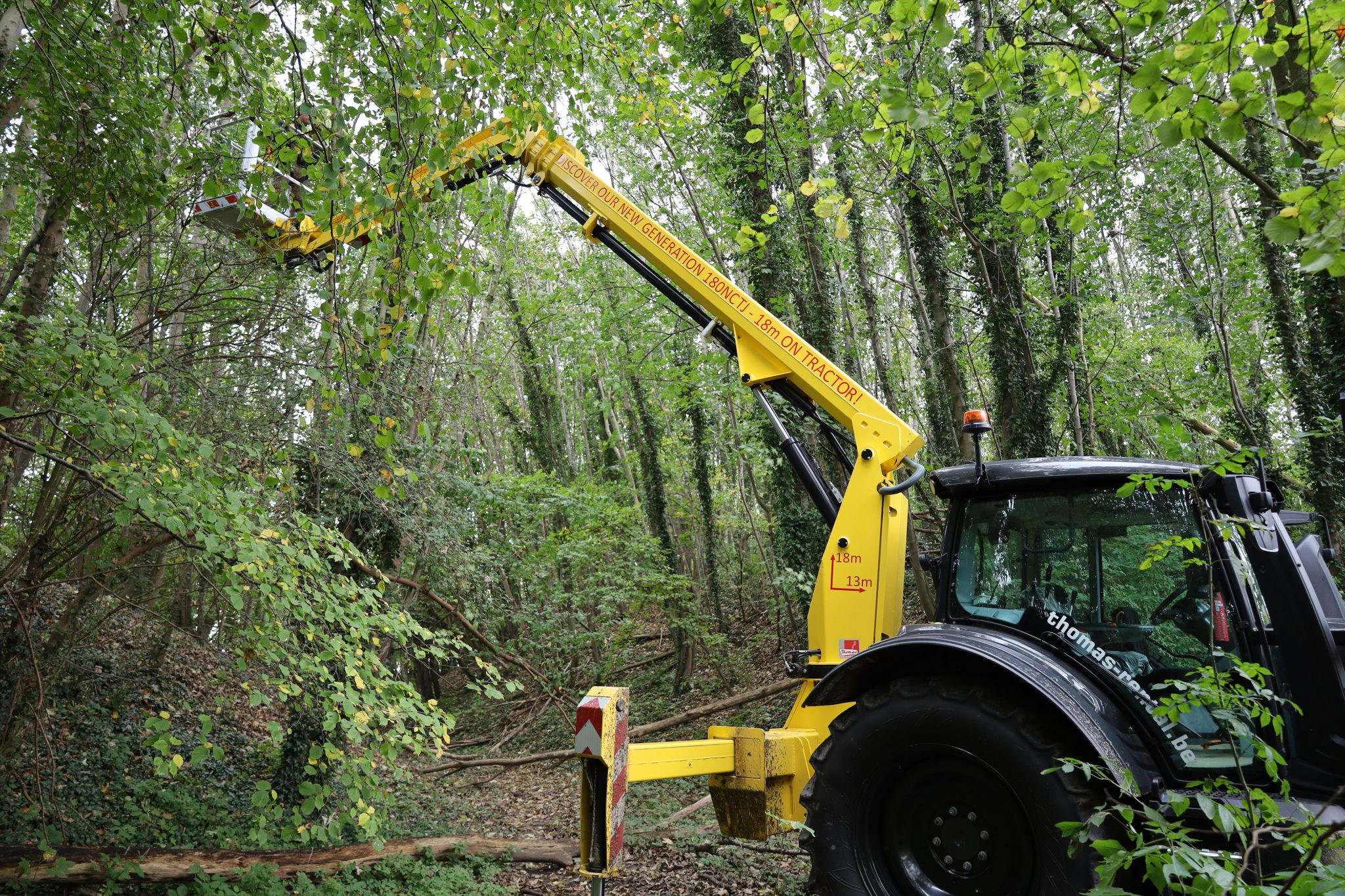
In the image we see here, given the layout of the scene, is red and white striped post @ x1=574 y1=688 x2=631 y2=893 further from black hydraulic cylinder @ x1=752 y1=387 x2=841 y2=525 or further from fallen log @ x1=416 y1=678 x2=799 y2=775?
fallen log @ x1=416 y1=678 x2=799 y2=775

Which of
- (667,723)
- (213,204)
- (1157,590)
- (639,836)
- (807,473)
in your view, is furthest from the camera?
(667,723)

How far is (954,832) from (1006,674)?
673 millimetres

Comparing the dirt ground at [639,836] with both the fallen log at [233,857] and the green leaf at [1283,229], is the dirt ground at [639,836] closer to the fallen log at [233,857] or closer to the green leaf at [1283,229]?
the fallen log at [233,857]

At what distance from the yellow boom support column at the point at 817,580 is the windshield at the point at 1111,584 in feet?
2.11

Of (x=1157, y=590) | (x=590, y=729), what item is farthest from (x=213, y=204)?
(x=1157, y=590)

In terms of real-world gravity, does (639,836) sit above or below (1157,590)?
below

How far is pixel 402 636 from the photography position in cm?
385

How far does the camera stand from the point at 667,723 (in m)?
8.67

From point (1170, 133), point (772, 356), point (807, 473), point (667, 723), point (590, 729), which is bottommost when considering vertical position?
point (667, 723)

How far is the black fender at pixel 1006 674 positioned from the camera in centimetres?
293

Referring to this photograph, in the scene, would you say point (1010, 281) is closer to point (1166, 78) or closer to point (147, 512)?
point (1166, 78)

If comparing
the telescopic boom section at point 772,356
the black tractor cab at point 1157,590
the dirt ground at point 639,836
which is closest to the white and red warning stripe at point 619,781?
the telescopic boom section at point 772,356

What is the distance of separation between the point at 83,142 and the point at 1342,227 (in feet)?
18.4

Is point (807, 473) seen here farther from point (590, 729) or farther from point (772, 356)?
point (590, 729)
